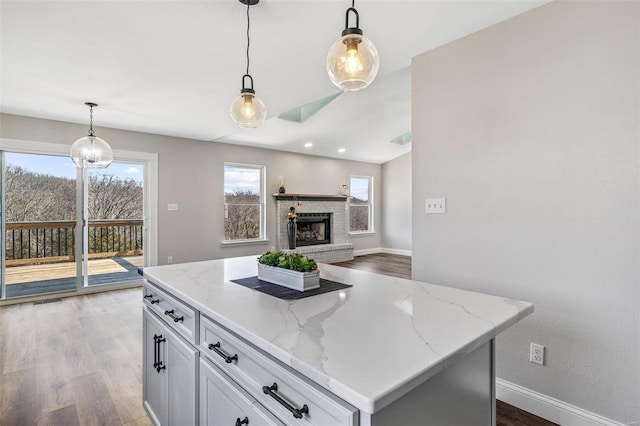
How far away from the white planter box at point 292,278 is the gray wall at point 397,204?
A: 22.5 ft

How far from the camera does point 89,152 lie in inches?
130

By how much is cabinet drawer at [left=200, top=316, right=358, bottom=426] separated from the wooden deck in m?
4.29

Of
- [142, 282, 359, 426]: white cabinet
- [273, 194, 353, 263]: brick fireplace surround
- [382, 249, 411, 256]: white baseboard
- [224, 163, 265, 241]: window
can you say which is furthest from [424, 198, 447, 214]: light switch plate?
[382, 249, 411, 256]: white baseboard

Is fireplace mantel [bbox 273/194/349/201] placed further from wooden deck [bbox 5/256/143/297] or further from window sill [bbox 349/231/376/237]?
wooden deck [bbox 5/256/143/297]

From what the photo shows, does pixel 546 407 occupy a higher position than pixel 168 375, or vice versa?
pixel 168 375

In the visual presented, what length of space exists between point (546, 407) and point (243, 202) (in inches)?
209

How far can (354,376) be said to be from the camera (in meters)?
0.72

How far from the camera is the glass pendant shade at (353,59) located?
4.60 ft

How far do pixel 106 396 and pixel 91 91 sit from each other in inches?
115

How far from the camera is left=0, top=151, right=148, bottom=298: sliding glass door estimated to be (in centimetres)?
423

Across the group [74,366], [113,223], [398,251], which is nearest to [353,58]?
[74,366]

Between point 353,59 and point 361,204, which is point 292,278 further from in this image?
point 361,204

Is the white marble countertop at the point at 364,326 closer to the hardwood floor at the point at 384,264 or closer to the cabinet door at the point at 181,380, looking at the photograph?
the cabinet door at the point at 181,380

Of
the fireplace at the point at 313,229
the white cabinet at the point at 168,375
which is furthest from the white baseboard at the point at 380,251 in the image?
the white cabinet at the point at 168,375
